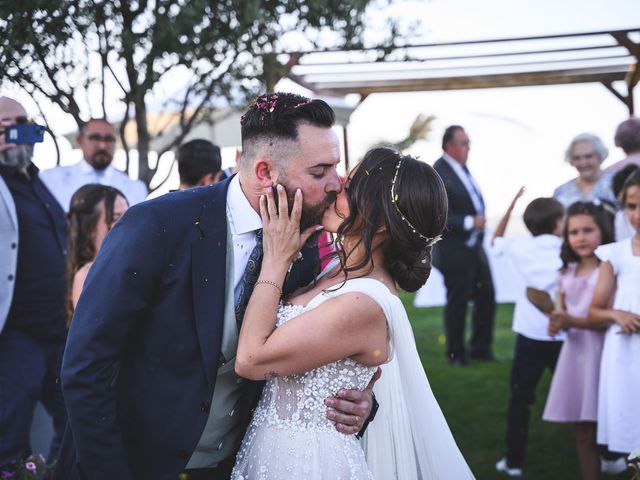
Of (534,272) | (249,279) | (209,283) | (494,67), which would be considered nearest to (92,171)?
(534,272)

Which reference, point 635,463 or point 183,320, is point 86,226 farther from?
point 635,463

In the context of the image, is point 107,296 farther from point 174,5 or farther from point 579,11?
point 579,11

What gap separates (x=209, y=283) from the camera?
2.58 metres

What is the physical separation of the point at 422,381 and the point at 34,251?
9.28ft

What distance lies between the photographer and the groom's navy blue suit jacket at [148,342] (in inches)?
96.3

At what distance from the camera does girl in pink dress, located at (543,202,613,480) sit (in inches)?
200

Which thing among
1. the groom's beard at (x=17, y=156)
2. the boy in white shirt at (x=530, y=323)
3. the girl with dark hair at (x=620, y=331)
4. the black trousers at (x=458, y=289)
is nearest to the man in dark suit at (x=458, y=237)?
the black trousers at (x=458, y=289)

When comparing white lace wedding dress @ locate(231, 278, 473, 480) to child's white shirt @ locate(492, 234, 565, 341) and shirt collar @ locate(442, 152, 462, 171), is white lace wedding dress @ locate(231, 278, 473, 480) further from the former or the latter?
shirt collar @ locate(442, 152, 462, 171)

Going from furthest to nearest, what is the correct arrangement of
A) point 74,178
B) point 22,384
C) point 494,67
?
point 494,67 < point 74,178 < point 22,384

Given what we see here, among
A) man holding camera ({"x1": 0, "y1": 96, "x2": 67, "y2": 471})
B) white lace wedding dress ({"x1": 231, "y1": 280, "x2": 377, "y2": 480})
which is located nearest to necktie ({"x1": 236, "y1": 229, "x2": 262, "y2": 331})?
white lace wedding dress ({"x1": 231, "y1": 280, "x2": 377, "y2": 480})

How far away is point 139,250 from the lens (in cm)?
248

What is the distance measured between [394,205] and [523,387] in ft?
11.0

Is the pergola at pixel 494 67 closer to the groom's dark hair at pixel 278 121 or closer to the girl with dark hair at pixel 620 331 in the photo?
the girl with dark hair at pixel 620 331

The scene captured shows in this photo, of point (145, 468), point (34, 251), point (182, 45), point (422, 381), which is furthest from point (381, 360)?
point (34, 251)
